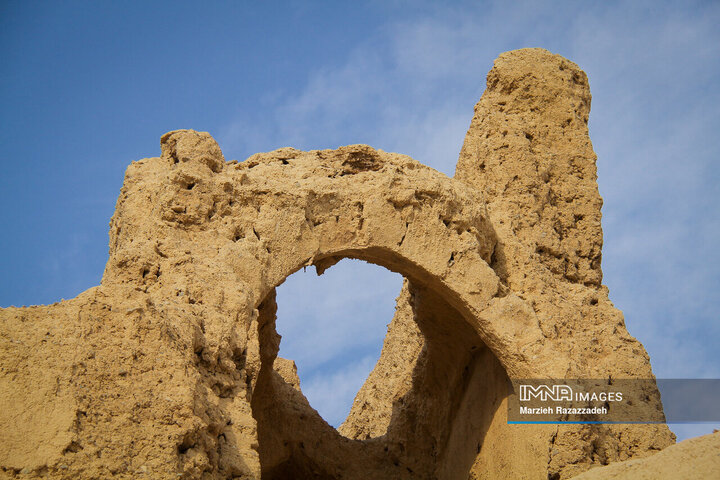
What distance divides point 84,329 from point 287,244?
2332 mm

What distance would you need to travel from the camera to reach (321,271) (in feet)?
27.3

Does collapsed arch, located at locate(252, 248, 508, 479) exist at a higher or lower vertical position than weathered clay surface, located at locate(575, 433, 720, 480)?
higher

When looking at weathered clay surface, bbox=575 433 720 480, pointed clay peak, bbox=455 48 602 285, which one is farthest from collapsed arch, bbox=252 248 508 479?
weathered clay surface, bbox=575 433 720 480

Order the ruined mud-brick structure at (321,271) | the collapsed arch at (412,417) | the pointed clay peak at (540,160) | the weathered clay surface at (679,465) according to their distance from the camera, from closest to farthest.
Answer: the ruined mud-brick structure at (321,271), the weathered clay surface at (679,465), the pointed clay peak at (540,160), the collapsed arch at (412,417)

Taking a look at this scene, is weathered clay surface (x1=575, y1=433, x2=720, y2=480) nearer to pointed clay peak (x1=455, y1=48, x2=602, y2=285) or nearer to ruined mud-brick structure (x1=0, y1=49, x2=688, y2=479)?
ruined mud-brick structure (x1=0, y1=49, x2=688, y2=479)

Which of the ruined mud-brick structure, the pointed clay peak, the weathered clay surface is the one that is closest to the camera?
the ruined mud-brick structure

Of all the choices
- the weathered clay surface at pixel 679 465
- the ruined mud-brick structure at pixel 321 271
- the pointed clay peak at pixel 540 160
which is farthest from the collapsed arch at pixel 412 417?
the weathered clay surface at pixel 679 465

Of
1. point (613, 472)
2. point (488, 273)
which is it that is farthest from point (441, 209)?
point (613, 472)

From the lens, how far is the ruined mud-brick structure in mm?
5199

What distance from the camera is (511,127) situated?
30.7 feet

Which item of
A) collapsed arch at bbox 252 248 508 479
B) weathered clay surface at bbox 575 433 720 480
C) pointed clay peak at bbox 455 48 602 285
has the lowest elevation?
weathered clay surface at bbox 575 433 720 480

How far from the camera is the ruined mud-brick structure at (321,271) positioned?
520 centimetres

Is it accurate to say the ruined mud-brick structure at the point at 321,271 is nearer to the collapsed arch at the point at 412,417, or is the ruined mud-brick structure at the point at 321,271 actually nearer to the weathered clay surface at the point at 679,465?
the collapsed arch at the point at 412,417

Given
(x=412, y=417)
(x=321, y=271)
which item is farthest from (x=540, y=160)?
(x=412, y=417)
